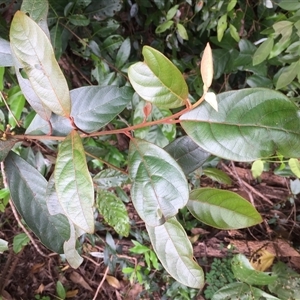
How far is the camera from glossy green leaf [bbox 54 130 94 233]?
506 millimetres

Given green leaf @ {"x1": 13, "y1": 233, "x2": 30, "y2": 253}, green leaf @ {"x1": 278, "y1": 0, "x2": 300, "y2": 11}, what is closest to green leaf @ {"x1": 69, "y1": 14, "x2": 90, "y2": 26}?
green leaf @ {"x1": 278, "y1": 0, "x2": 300, "y2": 11}

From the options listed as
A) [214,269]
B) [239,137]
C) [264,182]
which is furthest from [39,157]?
[264,182]

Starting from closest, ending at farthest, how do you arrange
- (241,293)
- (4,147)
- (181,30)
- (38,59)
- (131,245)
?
(38,59) → (4,147) → (241,293) → (181,30) → (131,245)

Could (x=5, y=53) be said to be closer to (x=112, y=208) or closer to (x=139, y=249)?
(x=112, y=208)

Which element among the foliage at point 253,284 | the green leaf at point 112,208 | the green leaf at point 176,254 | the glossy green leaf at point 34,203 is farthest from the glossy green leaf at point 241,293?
the glossy green leaf at point 34,203

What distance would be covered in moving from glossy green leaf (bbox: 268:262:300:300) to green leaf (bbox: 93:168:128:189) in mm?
868

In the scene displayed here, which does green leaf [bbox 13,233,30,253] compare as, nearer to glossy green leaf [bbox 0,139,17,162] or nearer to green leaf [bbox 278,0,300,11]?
glossy green leaf [bbox 0,139,17,162]

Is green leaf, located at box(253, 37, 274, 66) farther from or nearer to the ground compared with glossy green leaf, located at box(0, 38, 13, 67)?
nearer to the ground

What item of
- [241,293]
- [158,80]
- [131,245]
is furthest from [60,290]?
[158,80]

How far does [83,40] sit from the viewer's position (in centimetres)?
121

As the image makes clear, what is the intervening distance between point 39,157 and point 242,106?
0.81 metres

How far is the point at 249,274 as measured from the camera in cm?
132

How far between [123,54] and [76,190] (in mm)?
813

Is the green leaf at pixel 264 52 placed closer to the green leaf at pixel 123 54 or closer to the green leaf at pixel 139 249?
the green leaf at pixel 123 54
